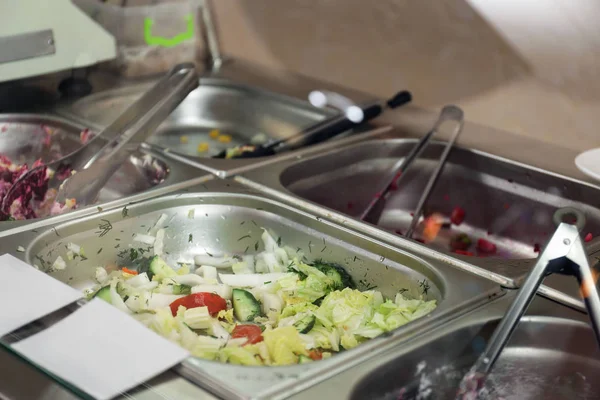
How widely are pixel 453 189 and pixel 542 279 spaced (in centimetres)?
75

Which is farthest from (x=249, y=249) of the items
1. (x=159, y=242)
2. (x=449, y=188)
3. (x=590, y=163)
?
(x=590, y=163)

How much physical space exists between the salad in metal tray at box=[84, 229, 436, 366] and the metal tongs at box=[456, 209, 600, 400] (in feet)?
0.45

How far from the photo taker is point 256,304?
Answer: 1.19 meters

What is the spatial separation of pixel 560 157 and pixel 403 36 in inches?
20.0

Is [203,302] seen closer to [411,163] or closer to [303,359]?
[303,359]

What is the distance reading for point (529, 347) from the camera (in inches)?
41.1

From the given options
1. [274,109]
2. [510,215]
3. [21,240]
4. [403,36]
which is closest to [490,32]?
[403,36]

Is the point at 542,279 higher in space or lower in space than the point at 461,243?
lower

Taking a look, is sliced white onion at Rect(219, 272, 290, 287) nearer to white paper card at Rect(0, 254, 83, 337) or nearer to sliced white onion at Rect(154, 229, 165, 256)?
sliced white onion at Rect(154, 229, 165, 256)

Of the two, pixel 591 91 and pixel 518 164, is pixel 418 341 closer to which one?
pixel 518 164

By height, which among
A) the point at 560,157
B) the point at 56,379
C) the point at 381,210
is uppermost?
the point at 560,157

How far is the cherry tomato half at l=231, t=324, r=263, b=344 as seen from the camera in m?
1.03

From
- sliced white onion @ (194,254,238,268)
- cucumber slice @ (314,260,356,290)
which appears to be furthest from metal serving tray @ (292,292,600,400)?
sliced white onion @ (194,254,238,268)

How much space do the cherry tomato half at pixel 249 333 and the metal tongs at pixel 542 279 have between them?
0.27 m
